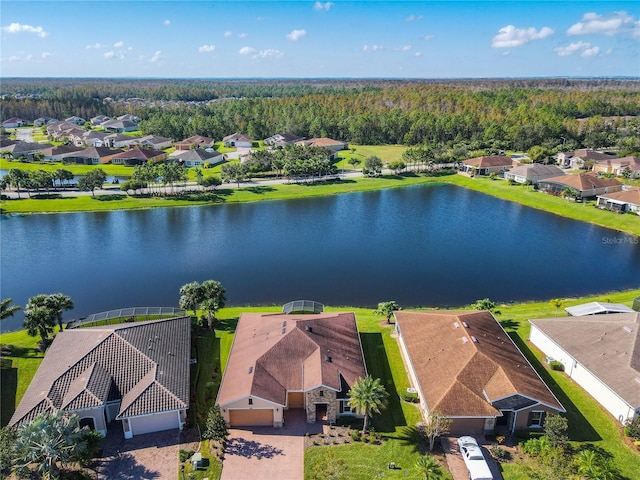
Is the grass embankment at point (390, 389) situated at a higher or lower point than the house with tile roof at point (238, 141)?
lower

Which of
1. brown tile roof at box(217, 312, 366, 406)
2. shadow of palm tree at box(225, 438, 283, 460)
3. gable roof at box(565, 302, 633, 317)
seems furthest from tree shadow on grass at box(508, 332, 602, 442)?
shadow of palm tree at box(225, 438, 283, 460)

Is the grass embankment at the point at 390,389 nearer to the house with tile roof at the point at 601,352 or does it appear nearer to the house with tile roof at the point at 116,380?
the house with tile roof at the point at 601,352

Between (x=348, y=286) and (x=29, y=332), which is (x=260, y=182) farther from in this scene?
(x=29, y=332)

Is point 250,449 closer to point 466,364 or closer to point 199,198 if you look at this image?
point 466,364

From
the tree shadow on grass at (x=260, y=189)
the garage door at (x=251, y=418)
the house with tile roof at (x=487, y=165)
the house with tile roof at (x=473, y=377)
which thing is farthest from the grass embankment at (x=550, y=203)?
the garage door at (x=251, y=418)

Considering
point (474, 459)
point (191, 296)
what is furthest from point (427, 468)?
point (191, 296)

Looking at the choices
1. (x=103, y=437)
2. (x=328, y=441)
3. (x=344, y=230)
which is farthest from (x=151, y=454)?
(x=344, y=230)
